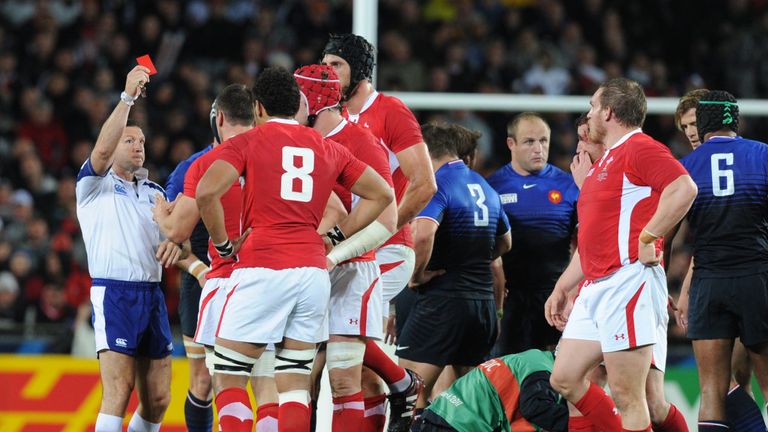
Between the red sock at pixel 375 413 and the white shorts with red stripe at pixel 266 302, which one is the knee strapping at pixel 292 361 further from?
the red sock at pixel 375 413

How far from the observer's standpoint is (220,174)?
206 inches

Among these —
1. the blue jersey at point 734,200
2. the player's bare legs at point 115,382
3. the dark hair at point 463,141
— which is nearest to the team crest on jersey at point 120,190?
the player's bare legs at point 115,382

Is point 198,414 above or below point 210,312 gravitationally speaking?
below

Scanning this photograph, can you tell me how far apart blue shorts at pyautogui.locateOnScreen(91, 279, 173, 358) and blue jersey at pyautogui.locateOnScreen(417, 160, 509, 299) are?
171 centimetres

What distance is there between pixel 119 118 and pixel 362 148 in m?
1.36

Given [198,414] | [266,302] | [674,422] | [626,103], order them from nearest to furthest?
1. [266,302]
2. [626,103]
3. [674,422]
4. [198,414]

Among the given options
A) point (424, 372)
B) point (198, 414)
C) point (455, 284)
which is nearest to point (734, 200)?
point (455, 284)

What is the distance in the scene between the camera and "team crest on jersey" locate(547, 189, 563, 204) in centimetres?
748

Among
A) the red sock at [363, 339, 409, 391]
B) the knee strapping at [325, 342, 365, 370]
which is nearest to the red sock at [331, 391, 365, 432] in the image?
the knee strapping at [325, 342, 365, 370]

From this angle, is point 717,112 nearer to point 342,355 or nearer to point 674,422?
point 674,422

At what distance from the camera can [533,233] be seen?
751 cm

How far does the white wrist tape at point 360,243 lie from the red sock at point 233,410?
2.73 feet

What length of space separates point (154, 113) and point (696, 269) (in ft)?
26.9

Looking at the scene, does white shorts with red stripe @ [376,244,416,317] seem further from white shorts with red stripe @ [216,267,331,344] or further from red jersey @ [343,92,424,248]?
white shorts with red stripe @ [216,267,331,344]
